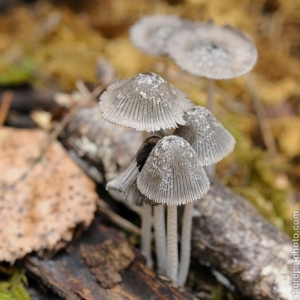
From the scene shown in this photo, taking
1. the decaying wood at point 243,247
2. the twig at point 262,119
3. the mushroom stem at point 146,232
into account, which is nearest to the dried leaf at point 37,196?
the mushroom stem at point 146,232

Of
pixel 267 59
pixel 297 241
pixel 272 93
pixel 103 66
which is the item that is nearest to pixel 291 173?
pixel 272 93

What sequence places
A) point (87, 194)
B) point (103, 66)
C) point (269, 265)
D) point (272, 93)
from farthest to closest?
point (272, 93) < point (103, 66) < point (87, 194) < point (269, 265)

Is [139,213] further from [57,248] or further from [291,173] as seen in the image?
[291,173]

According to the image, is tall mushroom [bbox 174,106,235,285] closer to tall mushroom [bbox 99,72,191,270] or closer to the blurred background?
tall mushroom [bbox 99,72,191,270]

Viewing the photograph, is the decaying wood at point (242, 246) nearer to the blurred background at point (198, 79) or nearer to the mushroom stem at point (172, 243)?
the mushroom stem at point (172, 243)

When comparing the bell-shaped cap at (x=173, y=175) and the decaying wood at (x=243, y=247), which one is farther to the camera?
the decaying wood at (x=243, y=247)

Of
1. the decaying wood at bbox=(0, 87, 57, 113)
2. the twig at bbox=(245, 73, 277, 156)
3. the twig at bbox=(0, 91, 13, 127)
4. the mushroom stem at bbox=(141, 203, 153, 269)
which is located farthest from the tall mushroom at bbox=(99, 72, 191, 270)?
the twig at bbox=(245, 73, 277, 156)
